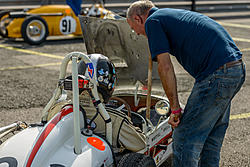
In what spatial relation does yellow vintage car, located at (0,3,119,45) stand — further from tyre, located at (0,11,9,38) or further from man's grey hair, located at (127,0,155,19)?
man's grey hair, located at (127,0,155,19)

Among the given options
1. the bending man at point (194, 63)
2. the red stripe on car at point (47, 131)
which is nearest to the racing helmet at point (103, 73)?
the red stripe on car at point (47, 131)

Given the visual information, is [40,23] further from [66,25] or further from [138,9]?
[138,9]

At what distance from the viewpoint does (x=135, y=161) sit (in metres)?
3.06

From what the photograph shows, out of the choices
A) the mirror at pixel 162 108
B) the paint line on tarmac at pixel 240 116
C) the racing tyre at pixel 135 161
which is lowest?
the paint line on tarmac at pixel 240 116

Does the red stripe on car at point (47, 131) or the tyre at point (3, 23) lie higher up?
the red stripe on car at point (47, 131)

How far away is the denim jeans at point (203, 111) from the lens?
2.96 meters

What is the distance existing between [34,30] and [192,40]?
28.0 feet

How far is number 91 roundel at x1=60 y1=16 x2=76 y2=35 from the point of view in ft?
36.7

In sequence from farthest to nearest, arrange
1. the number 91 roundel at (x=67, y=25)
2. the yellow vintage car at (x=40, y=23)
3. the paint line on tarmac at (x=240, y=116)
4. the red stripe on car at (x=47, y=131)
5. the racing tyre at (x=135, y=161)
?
the number 91 roundel at (x=67, y=25)
the yellow vintage car at (x=40, y=23)
the paint line on tarmac at (x=240, y=116)
the racing tyre at (x=135, y=161)
the red stripe on car at (x=47, y=131)

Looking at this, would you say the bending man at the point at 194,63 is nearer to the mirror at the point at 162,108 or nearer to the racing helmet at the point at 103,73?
the racing helmet at the point at 103,73

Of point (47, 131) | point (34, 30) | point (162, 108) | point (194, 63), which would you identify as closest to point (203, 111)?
point (194, 63)

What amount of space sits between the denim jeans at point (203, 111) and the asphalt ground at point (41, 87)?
1329 mm

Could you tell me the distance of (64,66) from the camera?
296cm

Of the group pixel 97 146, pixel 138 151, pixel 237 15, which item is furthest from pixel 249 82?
pixel 237 15
